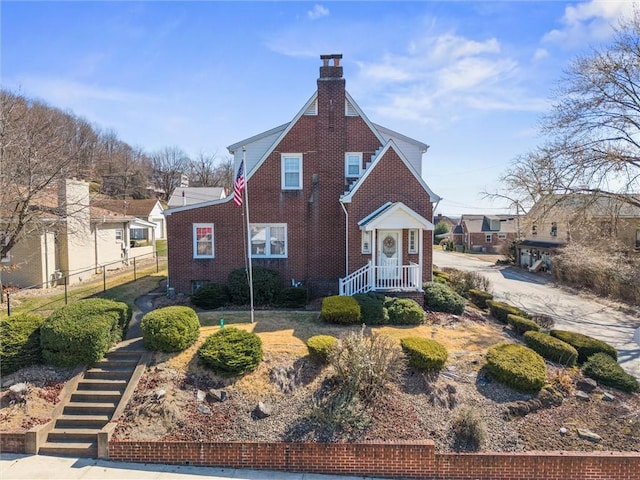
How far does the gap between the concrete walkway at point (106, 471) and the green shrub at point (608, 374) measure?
22.6 feet

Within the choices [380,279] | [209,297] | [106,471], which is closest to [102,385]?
[106,471]

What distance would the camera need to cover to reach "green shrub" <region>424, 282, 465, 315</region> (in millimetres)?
14039

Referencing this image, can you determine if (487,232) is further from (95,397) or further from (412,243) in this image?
(95,397)

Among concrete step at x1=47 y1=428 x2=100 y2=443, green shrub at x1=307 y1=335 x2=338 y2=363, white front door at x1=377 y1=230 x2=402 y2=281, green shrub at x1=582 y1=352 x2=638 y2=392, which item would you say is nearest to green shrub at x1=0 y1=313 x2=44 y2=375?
concrete step at x1=47 y1=428 x2=100 y2=443

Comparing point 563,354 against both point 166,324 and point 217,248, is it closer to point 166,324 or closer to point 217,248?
point 166,324

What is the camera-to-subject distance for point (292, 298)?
15.2 meters

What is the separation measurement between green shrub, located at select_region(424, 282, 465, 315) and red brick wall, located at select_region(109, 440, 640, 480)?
22.9ft

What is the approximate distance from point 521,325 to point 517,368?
4195mm

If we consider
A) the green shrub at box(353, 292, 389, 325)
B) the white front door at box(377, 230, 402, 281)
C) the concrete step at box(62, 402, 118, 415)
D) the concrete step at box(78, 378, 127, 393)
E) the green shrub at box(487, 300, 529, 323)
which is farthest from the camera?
the white front door at box(377, 230, 402, 281)

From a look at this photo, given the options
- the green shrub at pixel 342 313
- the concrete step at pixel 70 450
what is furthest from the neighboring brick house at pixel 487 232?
the concrete step at pixel 70 450

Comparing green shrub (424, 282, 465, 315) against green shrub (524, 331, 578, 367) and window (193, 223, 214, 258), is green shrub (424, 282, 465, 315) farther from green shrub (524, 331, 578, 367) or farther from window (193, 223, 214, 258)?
window (193, 223, 214, 258)

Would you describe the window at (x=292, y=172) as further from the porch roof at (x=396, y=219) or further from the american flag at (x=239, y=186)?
the porch roof at (x=396, y=219)

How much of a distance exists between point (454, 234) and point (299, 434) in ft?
225

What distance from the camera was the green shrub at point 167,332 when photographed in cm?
930
